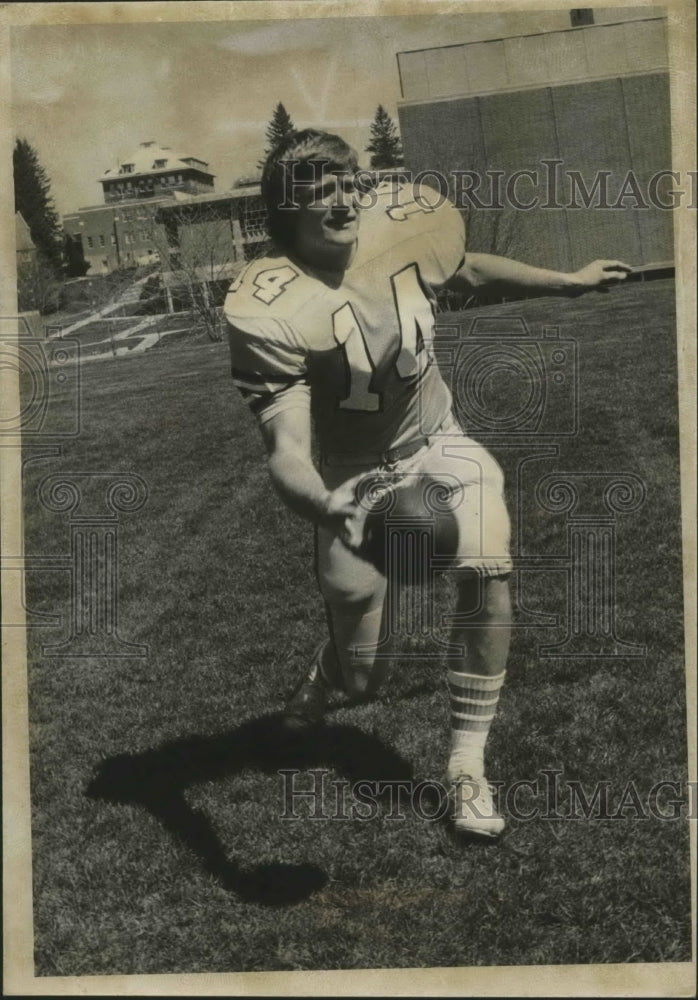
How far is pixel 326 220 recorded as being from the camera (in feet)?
11.5

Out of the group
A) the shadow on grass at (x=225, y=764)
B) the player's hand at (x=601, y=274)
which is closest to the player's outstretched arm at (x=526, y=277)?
the player's hand at (x=601, y=274)

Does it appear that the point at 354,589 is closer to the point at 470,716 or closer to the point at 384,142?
the point at 470,716

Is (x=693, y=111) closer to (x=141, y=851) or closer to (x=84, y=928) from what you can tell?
(x=141, y=851)

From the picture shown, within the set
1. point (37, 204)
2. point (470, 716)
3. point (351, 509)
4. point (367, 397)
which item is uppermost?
point (37, 204)

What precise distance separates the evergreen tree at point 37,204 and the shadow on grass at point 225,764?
5.00 feet

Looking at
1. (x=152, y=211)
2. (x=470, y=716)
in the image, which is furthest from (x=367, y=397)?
(x=470, y=716)

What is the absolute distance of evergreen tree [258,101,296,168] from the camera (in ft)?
11.8

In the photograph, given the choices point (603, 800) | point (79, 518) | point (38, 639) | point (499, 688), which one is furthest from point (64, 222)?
point (603, 800)

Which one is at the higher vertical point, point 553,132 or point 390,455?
point 553,132

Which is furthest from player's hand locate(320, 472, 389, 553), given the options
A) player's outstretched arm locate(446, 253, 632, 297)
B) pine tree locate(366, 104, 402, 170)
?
pine tree locate(366, 104, 402, 170)

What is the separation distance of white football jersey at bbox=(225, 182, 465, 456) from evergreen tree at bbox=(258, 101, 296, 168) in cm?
33

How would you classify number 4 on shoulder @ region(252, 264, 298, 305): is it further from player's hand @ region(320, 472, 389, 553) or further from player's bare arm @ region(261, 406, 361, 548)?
player's hand @ region(320, 472, 389, 553)

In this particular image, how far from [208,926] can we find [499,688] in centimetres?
112

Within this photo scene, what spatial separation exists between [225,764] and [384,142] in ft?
6.44
